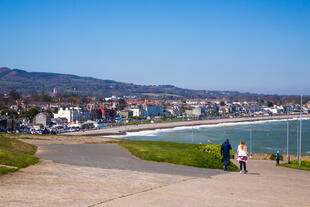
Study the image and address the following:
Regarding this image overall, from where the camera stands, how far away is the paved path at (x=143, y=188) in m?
8.32

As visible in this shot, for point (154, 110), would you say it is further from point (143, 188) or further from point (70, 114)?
point (143, 188)

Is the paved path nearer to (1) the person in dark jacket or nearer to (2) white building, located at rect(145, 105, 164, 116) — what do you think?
(1) the person in dark jacket

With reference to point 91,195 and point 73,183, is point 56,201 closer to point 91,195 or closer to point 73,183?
point 91,195

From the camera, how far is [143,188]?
988 cm

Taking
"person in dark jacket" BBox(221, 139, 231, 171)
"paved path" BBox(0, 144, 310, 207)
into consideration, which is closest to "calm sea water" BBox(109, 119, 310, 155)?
"person in dark jacket" BBox(221, 139, 231, 171)

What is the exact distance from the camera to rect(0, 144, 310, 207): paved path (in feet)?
27.3

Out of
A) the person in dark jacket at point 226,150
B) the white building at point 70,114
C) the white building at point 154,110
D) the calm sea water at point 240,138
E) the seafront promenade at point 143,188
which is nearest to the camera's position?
the seafront promenade at point 143,188

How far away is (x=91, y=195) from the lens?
875 cm

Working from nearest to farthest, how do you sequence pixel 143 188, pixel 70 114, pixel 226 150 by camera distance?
pixel 143 188 < pixel 226 150 < pixel 70 114

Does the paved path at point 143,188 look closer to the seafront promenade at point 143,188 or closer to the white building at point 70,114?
the seafront promenade at point 143,188

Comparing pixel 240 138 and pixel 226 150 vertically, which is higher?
pixel 226 150

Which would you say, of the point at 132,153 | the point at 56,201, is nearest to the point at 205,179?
the point at 56,201

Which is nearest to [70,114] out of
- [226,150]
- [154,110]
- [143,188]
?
[154,110]

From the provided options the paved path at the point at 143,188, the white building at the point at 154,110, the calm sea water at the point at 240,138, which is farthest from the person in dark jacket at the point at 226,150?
the white building at the point at 154,110
